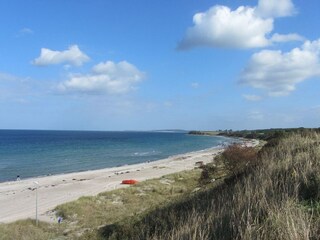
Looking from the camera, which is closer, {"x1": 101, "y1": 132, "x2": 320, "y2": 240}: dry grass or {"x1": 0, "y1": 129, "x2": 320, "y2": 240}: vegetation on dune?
{"x1": 101, "y1": 132, "x2": 320, "y2": 240}: dry grass

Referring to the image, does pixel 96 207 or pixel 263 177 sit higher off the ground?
pixel 263 177

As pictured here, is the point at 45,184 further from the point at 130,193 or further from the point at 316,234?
the point at 316,234

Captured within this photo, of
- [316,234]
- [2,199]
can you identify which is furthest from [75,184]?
[316,234]

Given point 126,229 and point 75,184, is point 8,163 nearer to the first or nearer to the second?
point 75,184

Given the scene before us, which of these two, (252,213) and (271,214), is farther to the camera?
(252,213)

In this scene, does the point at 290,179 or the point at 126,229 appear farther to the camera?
the point at 126,229

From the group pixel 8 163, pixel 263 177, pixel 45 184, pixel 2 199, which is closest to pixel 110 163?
pixel 8 163

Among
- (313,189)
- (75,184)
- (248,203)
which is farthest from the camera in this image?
(75,184)

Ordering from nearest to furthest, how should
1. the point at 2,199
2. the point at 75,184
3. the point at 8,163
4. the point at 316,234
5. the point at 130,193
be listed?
the point at 316,234, the point at 130,193, the point at 2,199, the point at 75,184, the point at 8,163

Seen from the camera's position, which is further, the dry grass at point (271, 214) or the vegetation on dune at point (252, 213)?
the vegetation on dune at point (252, 213)

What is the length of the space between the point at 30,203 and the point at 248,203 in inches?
1055

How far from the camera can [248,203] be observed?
5863mm

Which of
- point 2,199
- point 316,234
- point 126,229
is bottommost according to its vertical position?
point 2,199

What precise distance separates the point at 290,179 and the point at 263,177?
884mm
